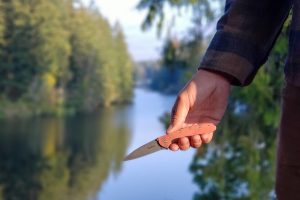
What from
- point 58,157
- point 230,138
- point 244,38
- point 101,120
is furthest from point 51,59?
point 244,38

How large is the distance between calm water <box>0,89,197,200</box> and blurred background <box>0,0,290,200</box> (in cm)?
3

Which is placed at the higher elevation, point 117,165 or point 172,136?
point 172,136

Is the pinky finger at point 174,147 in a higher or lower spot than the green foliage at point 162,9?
higher

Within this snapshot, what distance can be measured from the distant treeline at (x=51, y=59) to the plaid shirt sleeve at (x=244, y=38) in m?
26.1

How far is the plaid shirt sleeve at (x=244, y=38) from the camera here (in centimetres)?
76

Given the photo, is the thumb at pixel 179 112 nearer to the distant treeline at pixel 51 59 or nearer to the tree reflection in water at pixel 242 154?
the tree reflection in water at pixel 242 154

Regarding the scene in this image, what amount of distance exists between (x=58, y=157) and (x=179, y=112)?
591 inches

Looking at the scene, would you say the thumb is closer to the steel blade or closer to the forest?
the steel blade

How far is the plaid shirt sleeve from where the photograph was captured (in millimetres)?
763

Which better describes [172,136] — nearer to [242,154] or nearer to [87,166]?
[242,154]

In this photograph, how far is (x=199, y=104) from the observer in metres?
0.75

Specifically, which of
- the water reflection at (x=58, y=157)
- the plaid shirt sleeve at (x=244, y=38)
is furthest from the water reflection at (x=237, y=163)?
the plaid shirt sleeve at (x=244, y=38)

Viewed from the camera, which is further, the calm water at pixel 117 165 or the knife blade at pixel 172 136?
the calm water at pixel 117 165

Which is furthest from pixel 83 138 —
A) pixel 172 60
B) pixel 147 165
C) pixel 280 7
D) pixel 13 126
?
pixel 280 7
